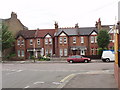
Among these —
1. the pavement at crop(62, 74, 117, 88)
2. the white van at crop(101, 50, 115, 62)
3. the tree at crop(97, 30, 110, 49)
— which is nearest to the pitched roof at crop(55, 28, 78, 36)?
the tree at crop(97, 30, 110, 49)

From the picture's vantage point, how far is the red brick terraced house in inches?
1877

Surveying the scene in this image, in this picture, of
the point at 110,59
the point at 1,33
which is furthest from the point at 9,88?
the point at 1,33

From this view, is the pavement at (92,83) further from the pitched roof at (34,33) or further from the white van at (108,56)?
the pitched roof at (34,33)

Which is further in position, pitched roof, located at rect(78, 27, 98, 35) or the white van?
pitched roof, located at rect(78, 27, 98, 35)

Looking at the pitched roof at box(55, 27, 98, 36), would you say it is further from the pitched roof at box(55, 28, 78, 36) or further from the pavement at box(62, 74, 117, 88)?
the pavement at box(62, 74, 117, 88)

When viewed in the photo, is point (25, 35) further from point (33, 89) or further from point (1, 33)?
point (33, 89)

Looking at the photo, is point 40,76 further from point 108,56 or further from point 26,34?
point 26,34

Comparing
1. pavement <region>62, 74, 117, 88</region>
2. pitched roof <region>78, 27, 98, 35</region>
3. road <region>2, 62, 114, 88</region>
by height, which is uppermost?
pitched roof <region>78, 27, 98, 35</region>

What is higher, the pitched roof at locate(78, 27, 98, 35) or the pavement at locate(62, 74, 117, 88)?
the pitched roof at locate(78, 27, 98, 35)

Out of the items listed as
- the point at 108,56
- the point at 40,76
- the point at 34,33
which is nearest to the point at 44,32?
the point at 34,33

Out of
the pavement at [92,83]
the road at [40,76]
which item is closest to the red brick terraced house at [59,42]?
the road at [40,76]

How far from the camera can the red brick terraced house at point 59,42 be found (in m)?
47.7

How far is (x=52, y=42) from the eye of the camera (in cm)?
4928

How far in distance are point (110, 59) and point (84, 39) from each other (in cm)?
1451
